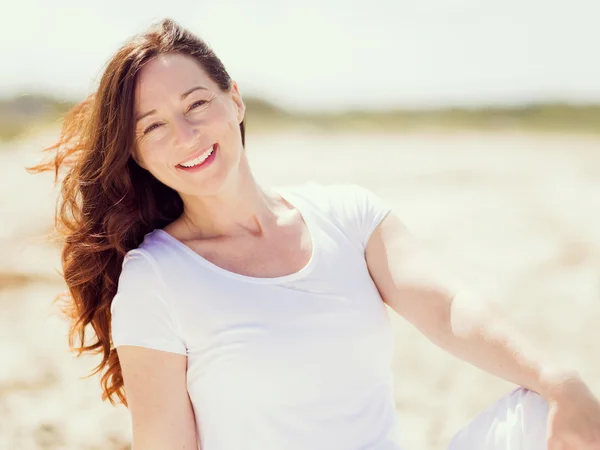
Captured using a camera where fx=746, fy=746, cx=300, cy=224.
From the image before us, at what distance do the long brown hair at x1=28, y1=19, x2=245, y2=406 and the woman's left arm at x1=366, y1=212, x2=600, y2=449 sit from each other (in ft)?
1.96

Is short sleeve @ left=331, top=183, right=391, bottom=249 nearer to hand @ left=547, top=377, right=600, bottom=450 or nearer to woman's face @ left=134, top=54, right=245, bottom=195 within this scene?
woman's face @ left=134, top=54, right=245, bottom=195

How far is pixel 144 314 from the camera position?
1656 millimetres

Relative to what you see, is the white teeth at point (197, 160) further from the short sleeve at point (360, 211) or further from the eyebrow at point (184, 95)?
the short sleeve at point (360, 211)

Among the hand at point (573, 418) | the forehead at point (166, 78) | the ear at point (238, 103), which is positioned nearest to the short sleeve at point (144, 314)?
the forehead at point (166, 78)

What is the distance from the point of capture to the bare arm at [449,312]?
1.67 m

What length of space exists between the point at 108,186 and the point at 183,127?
0.28 meters

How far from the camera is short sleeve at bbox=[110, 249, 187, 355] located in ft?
5.38

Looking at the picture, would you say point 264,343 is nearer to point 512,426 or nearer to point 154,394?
point 154,394

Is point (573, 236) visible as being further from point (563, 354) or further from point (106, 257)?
point (106, 257)

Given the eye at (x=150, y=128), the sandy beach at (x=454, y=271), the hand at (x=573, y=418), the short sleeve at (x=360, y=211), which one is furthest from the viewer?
the sandy beach at (x=454, y=271)

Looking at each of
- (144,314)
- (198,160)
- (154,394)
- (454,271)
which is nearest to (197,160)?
(198,160)

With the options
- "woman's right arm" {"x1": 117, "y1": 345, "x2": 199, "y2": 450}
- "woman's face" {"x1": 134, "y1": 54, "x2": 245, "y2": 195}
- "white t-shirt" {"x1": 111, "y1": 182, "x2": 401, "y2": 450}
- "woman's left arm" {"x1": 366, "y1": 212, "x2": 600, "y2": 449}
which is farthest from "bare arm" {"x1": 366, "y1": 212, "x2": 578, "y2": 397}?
"woman's right arm" {"x1": 117, "y1": 345, "x2": 199, "y2": 450}

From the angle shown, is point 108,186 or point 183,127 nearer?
point 183,127

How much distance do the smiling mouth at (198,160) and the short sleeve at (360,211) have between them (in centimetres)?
40
